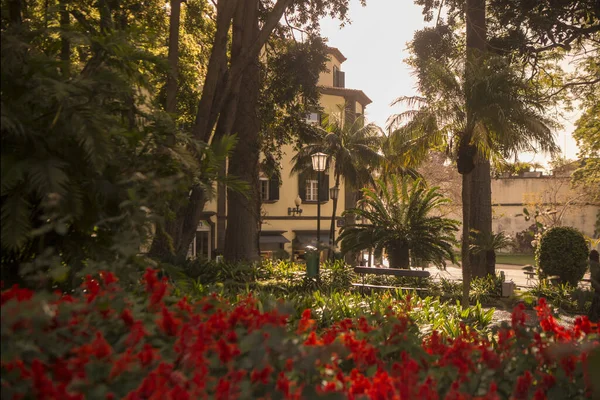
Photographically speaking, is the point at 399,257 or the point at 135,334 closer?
the point at 135,334

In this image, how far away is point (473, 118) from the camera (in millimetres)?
12547

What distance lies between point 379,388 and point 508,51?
50.9 feet

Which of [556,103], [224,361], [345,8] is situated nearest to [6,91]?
[224,361]

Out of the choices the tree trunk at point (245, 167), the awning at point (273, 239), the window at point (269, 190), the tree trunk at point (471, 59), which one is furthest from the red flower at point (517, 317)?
the window at point (269, 190)

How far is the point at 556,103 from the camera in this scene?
2073cm

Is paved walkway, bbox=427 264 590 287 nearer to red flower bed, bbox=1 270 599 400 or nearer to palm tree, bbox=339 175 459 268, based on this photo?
palm tree, bbox=339 175 459 268

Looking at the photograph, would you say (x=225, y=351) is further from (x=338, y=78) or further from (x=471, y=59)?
(x=338, y=78)

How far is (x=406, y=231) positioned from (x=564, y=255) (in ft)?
14.1

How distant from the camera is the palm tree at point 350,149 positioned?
3120cm

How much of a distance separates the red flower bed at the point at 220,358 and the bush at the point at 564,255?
1436cm

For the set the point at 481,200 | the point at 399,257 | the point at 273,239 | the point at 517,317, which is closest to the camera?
the point at 517,317

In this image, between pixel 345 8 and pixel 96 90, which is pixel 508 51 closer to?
pixel 345 8

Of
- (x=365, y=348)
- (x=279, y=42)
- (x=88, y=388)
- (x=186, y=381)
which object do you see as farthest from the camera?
(x=279, y=42)

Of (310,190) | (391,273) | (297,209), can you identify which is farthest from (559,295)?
(310,190)
